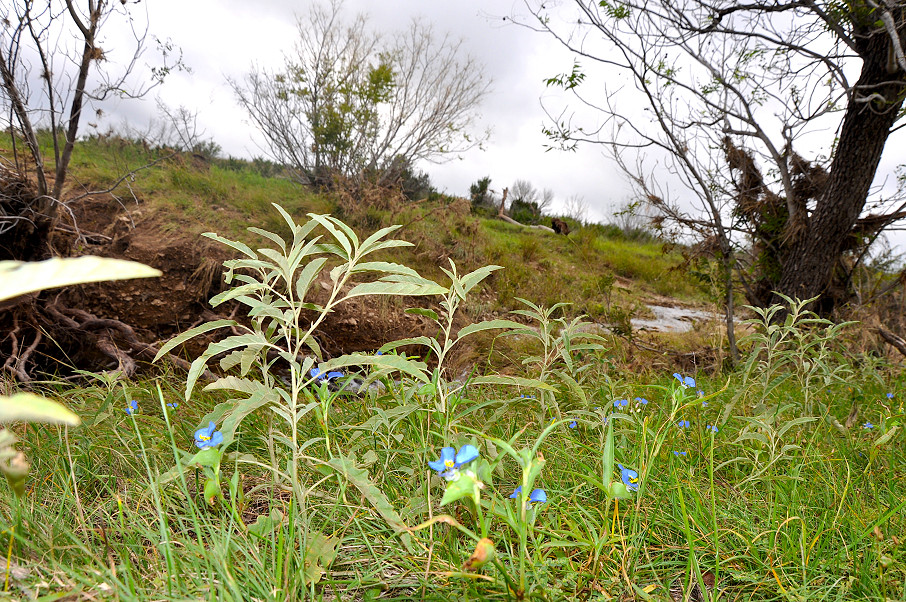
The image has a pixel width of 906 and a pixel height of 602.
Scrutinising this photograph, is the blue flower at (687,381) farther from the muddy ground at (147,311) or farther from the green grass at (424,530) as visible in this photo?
the muddy ground at (147,311)

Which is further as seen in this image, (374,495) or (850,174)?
(850,174)

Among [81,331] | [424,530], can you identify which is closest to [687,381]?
[424,530]

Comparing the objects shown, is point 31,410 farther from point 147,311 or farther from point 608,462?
point 147,311

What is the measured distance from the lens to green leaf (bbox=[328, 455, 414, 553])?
88cm

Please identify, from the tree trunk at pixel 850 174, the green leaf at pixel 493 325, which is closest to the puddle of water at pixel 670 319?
the tree trunk at pixel 850 174

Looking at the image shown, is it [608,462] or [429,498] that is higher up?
[608,462]

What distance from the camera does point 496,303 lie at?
18.7ft

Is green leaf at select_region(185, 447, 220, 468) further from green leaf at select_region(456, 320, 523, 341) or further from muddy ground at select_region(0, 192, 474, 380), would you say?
muddy ground at select_region(0, 192, 474, 380)

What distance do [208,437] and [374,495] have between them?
1.38 feet

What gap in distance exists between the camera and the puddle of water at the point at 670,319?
6.09m

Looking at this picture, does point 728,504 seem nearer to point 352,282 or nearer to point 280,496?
point 280,496

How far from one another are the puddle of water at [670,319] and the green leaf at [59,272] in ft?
18.3

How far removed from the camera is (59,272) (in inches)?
15.8

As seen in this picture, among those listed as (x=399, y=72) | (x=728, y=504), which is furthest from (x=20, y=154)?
(x=399, y=72)
